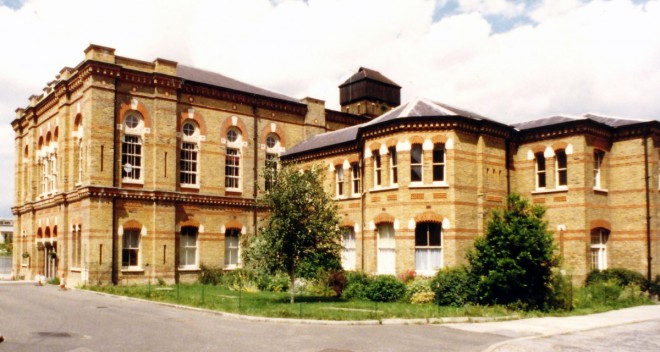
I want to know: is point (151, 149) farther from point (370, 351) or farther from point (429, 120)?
point (370, 351)

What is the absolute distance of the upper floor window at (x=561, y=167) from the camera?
27.3m

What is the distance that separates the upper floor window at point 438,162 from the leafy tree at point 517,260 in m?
5.30

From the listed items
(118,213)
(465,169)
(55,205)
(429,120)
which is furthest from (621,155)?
(55,205)

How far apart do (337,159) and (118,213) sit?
495 inches

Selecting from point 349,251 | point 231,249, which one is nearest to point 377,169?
point 349,251

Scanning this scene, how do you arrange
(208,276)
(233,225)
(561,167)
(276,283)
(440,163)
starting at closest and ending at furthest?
1. (440,163)
2. (561,167)
3. (276,283)
4. (208,276)
5. (233,225)

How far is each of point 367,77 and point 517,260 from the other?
3171cm

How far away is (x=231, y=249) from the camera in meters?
35.2

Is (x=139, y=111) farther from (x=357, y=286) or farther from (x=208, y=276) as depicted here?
(x=357, y=286)

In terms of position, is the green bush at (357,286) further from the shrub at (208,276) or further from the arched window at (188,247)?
the arched window at (188,247)

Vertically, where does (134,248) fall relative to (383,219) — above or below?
below

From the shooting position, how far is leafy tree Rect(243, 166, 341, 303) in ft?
72.4

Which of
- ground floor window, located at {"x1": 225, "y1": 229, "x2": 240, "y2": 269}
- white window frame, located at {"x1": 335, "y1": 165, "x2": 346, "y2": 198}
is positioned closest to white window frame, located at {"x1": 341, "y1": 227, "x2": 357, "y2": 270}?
white window frame, located at {"x1": 335, "y1": 165, "x2": 346, "y2": 198}

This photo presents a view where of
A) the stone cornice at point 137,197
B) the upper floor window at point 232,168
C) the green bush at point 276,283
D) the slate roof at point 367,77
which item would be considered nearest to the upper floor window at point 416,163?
the green bush at point 276,283
